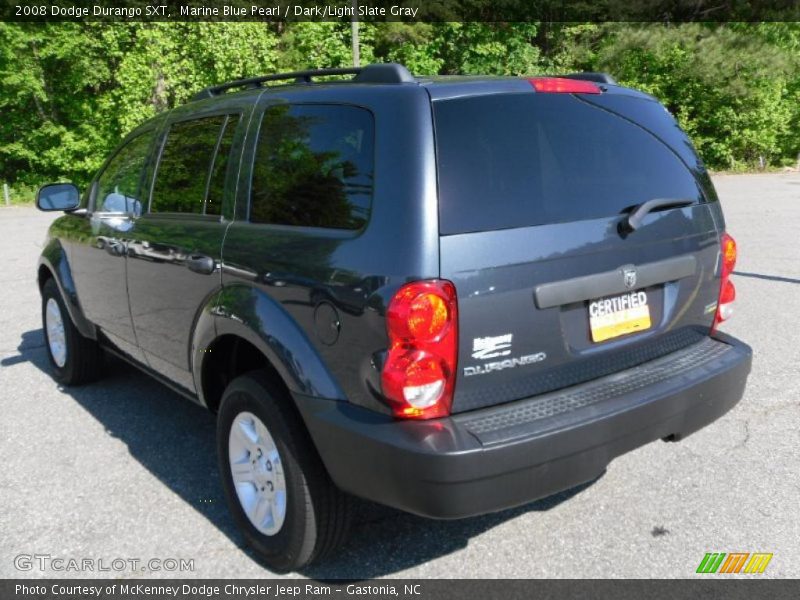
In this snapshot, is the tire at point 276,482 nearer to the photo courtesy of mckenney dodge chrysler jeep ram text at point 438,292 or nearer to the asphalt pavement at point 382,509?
the photo courtesy of mckenney dodge chrysler jeep ram text at point 438,292

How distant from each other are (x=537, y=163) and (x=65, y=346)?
378 centimetres

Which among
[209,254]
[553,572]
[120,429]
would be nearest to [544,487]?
[553,572]

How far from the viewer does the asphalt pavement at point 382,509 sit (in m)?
3.01

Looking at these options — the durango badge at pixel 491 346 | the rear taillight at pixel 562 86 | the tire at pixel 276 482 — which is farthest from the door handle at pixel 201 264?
the rear taillight at pixel 562 86

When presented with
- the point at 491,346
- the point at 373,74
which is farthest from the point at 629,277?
the point at 373,74

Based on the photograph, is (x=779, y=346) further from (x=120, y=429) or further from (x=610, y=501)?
(x=120, y=429)

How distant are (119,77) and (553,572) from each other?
82.1 ft

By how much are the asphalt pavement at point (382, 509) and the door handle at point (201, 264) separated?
3.65ft

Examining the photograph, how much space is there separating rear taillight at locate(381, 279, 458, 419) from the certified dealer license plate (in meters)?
0.61

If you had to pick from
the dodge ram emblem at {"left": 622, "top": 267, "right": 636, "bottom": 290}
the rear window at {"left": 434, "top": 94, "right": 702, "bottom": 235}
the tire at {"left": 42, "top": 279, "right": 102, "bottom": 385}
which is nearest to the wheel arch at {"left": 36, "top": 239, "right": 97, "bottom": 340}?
the tire at {"left": 42, "top": 279, "right": 102, "bottom": 385}

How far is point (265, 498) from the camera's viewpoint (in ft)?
9.81

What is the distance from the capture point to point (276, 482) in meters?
2.89

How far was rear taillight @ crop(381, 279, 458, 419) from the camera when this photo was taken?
92.7 inches

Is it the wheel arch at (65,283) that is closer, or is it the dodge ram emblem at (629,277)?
the dodge ram emblem at (629,277)
